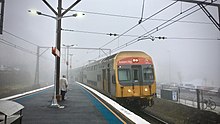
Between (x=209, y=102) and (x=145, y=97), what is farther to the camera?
(x=209, y=102)

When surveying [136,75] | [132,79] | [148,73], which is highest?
[148,73]

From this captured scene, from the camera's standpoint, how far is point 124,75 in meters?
11.5

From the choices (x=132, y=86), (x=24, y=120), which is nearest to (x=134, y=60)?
(x=132, y=86)

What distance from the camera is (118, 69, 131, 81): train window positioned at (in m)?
11.4

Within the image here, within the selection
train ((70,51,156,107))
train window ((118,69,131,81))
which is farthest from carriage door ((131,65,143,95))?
train window ((118,69,131,81))

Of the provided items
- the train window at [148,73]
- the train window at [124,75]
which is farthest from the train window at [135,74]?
the train window at [148,73]

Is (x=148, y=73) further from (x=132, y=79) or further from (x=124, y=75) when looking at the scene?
(x=124, y=75)

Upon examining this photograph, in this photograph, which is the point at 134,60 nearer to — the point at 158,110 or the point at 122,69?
the point at 122,69

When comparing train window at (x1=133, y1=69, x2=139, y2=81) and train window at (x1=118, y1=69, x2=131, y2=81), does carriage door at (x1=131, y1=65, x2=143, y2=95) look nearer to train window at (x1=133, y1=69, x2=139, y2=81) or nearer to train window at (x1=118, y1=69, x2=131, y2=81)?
train window at (x1=133, y1=69, x2=139, y2=81)

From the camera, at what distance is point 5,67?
1080 inches

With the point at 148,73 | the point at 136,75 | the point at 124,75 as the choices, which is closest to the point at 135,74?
the point at 136,75

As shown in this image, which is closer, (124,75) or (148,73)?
(124,75)

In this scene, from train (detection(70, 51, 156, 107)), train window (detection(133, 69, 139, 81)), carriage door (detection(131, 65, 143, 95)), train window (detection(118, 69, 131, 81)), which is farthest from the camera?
train window (detection(133, 69, 139, 81))

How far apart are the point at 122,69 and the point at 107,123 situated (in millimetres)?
6258
